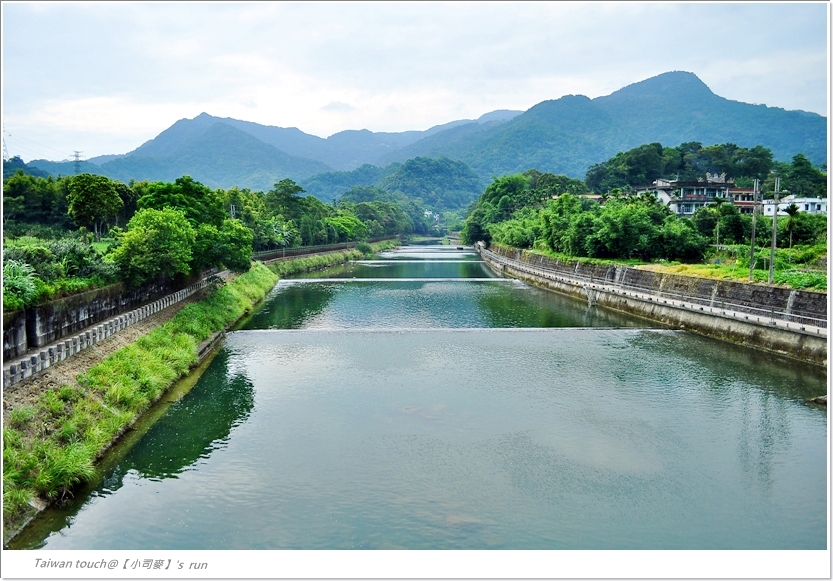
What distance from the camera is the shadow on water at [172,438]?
1249 cm

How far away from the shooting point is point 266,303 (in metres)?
42.3

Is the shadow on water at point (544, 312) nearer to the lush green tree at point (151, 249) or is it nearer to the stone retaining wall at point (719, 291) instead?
the stone retaining wall at point (719, 291)

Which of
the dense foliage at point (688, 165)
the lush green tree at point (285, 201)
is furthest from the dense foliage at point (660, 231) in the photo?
the dense foliage at point (688, 165)

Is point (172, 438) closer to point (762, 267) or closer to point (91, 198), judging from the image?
point (91, 198)

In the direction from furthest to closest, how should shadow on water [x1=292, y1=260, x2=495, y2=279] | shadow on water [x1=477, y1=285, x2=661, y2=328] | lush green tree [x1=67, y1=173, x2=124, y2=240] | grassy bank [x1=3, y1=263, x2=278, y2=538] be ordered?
shadow on water [x1=292, y1=260, x2=495, y2=279] → lush green tree [x1=67, y1=173, x2=124, y2=240] → shadow on water [x1=477, y1=285, x2=661, y2=328] → grassy bank [x1=3, y1=263, x2=278, y2=538]

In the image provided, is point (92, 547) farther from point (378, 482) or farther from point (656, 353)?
point (656, 353)

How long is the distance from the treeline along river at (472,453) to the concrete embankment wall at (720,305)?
1025 mm

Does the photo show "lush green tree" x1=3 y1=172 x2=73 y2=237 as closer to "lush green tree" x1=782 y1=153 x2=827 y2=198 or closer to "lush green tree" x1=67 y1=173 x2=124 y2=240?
"lush green tree" x1=67 y1=173 x2=124 y2=240

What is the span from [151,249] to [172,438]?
1177 centimetres

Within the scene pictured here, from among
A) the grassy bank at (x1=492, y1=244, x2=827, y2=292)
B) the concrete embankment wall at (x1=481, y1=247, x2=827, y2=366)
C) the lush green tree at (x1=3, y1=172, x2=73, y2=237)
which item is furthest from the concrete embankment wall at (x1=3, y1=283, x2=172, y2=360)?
the grassy bank at (x1=492, y1=244, x2=827, y2=292)

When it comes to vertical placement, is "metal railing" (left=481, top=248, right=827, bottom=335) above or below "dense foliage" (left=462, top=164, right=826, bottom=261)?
below

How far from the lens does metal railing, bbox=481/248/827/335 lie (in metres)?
24.7

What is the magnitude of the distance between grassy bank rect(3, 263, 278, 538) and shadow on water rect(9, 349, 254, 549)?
0.31 meters

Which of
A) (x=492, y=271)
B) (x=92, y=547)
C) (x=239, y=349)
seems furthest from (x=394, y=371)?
(x=492, y=271)
